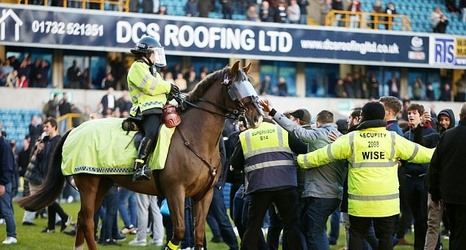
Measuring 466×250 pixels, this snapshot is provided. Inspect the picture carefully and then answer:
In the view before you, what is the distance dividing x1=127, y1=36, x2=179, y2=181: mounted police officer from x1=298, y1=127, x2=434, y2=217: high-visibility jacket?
6.82 ft

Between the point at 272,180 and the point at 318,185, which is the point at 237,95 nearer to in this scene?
the point at 272,180

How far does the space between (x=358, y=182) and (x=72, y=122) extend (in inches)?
674

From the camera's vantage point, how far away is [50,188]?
11.3 meters

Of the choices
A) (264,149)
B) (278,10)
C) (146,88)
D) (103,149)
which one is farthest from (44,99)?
(264,149)

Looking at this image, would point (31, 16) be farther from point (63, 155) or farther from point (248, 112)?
point (248, 112)

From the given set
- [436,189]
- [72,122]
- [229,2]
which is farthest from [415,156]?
[229,2]

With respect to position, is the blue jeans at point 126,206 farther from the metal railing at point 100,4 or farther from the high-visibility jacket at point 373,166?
the metal railing at point 100,4

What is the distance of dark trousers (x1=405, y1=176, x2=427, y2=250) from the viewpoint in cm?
1181

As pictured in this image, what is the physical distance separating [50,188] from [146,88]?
7.24 feet

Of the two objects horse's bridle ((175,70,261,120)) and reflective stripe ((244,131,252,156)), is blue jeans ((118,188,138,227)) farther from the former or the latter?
horse's bridle ((175,70,261,120))

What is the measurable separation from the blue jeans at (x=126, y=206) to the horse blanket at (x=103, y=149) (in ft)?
13.9

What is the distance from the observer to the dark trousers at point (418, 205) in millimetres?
11812

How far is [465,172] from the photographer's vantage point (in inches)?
351

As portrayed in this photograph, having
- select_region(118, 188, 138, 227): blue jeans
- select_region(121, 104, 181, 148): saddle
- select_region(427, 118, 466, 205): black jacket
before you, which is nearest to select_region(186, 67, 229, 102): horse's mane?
select_region(121, 104, 181, 148): saddle
